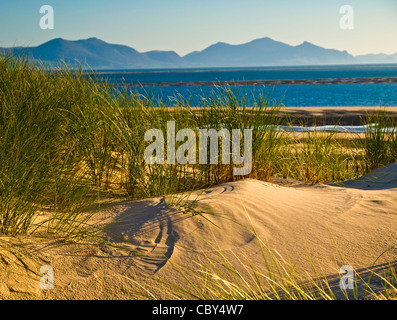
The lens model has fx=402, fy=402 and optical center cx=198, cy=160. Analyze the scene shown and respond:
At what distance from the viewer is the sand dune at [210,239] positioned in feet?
7.28

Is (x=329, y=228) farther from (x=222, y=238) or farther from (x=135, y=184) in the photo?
(x=135, y=184)

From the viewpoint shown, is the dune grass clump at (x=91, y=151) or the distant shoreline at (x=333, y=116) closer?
the dune grass clump at (x=91, y=151)

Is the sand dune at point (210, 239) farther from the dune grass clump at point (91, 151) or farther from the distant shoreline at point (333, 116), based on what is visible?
the distant shoreline at point (333, 116)

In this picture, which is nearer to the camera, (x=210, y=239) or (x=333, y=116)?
(x=210, y=239)

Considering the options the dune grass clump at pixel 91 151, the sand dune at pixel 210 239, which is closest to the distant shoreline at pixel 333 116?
the dune grass clump at pixel 91 151

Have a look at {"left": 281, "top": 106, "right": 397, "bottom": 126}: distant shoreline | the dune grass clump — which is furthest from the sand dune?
{"left": 281, "top": 106, "right": 397, "bottom": 126}: distant shoreline

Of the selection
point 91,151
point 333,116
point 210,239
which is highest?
point 333,116

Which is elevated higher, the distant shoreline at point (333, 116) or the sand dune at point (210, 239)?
the distant shoreline at point (333, 116)

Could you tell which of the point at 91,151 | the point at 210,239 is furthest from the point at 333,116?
the point at 210,239

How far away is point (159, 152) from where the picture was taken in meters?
3.42

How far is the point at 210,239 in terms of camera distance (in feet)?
8.52

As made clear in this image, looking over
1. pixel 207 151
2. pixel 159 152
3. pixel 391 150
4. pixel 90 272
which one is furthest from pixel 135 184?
pixel 391 150

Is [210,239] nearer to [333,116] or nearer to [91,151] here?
[91,151]

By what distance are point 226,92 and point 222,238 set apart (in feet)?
5.82
